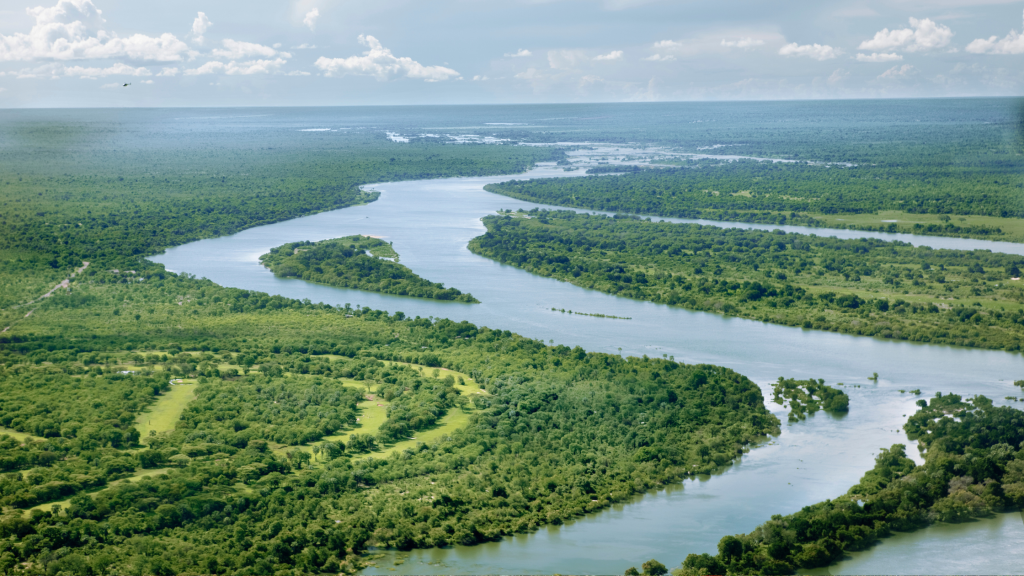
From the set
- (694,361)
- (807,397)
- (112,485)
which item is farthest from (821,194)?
(112,485)

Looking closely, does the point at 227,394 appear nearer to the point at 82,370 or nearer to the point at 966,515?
the point at 82,370

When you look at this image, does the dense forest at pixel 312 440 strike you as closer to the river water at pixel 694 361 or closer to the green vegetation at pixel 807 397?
the river water at pixel 694 361

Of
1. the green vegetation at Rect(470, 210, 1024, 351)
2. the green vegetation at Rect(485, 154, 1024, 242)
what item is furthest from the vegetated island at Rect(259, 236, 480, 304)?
the green vegetation at Rect(485, 154, 1024, 242)

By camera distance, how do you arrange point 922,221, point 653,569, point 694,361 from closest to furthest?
point 653,569, point 694,361, point 922,221

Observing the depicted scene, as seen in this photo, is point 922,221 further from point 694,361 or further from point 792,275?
point 694,361

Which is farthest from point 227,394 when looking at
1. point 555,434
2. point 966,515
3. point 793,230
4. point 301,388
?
point 793,230

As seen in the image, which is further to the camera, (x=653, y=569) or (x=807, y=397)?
(x=807, y=397)

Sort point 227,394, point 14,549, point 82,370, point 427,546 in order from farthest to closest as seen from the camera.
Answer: point 82,370 → point 227,394 → point 427,546 → point 14,549
